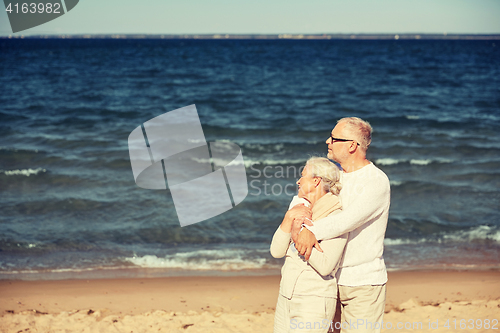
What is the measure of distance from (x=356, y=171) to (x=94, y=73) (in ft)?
113

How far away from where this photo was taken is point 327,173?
2551 millimetres

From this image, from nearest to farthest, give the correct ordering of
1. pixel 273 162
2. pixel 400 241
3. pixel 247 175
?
pixel 400 241 < pixel 247 175 < pixel 273 162

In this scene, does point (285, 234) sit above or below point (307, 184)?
below

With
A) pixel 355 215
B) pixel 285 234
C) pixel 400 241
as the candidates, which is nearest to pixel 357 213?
pixel 355 215

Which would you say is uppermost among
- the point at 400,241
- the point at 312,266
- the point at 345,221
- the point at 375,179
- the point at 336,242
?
the point at 375,179

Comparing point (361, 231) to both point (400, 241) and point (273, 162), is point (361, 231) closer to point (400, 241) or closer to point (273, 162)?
point (400, 241)

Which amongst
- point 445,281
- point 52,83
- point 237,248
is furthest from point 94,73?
point 445,281

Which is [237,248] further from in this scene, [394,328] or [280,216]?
[394,328]

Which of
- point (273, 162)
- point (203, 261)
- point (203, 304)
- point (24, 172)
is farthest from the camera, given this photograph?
point (273, 162)

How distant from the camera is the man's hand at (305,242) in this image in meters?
2.37

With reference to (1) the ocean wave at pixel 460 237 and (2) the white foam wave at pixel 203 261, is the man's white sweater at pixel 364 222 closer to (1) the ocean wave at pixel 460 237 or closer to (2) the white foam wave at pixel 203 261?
(2) the white foam wave at pixel 203 261

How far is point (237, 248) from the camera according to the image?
673cm

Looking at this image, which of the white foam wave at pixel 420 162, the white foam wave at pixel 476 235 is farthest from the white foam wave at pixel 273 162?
the white foam wave at pixel 476 235

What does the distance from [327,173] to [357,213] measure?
0.30 meters
